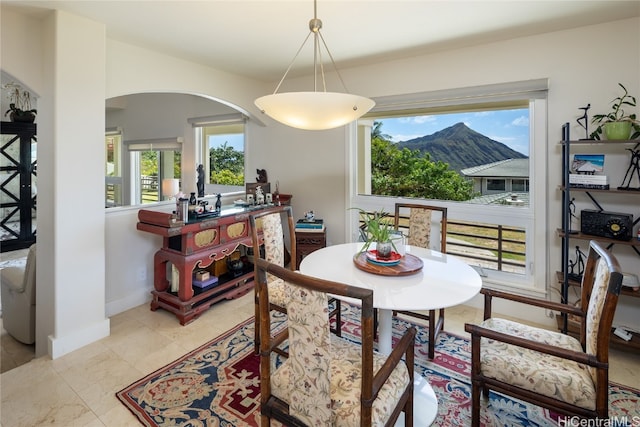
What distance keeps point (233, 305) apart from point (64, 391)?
1.41m

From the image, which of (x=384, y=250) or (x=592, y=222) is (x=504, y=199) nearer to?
(x=592, y=222)

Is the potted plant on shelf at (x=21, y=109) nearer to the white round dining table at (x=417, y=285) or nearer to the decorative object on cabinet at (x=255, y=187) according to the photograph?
the decorative object on cabinet at (x=255, y=187)

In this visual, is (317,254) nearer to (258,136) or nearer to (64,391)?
(64,391)

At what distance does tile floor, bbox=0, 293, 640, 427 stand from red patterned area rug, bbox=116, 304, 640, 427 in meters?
0.11

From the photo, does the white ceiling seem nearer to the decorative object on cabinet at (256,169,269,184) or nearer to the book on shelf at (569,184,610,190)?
the book on shelf at (569,184,610,190)

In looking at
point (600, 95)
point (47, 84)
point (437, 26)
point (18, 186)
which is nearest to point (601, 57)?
point (600, 95)

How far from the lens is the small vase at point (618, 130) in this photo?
2227mm

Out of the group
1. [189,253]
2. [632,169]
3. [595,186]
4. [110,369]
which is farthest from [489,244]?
[110,369]

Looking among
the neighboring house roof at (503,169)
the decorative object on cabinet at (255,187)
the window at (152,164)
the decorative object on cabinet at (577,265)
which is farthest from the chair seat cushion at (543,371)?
the window at (152,164)

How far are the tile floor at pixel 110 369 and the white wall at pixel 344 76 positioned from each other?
259 mm

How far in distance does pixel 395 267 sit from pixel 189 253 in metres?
1.85

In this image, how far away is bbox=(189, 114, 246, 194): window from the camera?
4602mm

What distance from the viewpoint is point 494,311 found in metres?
3.02

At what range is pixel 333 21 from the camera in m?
2.37
